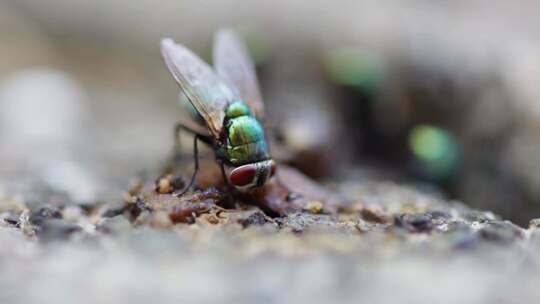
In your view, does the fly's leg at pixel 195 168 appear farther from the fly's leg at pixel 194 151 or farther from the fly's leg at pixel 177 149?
the fly's leg at pixel 177 149

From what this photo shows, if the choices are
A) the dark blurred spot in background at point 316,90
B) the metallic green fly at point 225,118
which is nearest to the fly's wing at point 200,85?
the metallic green fly at point 225,118

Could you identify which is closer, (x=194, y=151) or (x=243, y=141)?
(x=243, y=141)

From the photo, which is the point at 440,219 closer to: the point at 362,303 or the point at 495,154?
the point at 362,303

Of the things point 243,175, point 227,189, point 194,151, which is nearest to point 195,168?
point 194,151

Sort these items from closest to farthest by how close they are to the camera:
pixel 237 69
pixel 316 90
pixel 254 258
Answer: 1. pixel 254 258
2. pixel 237 69
3. pixel 316 90

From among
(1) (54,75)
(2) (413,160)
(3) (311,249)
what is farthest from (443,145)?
(1) (54,75)

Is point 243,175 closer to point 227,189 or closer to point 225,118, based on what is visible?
point 227,189
